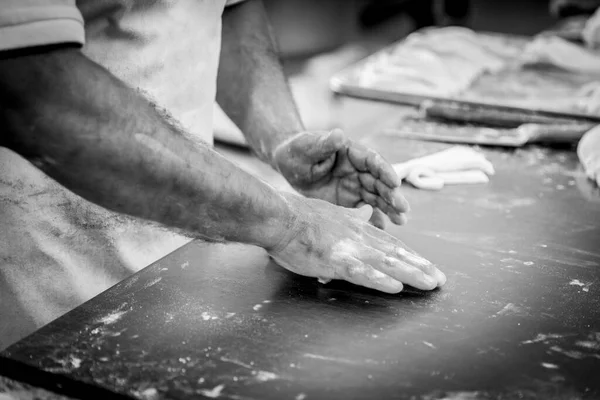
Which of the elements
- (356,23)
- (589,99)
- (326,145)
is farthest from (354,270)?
(356,23)

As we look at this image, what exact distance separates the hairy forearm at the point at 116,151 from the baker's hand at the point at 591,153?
1.25 meters

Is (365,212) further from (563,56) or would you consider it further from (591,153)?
(563,56)

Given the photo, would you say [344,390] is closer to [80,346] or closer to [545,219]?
[80,346]

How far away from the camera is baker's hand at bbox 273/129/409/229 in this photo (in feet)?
5.59

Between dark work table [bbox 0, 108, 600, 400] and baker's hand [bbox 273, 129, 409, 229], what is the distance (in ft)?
0.46

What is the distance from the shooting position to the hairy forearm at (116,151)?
1087 mm

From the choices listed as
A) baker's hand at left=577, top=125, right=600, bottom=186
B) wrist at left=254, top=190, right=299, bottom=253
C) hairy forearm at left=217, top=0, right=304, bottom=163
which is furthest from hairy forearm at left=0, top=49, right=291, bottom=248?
baker's hand at left=577, top=125, right=600, bottom=186

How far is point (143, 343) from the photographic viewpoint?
3.90 feet

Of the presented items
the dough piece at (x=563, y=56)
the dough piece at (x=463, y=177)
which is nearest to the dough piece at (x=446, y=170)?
the dough piece at (x=463, y=177)

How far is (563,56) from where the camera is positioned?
362cm

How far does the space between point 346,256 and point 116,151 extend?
0.53 meters

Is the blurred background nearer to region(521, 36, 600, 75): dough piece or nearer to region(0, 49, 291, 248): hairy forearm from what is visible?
region(521, 36, 600, 75): dough piece

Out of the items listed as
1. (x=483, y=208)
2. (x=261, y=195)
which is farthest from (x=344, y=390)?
(x=483, y=208)

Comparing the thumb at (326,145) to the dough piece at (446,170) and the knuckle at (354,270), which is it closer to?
the dough piece at (446,170)
